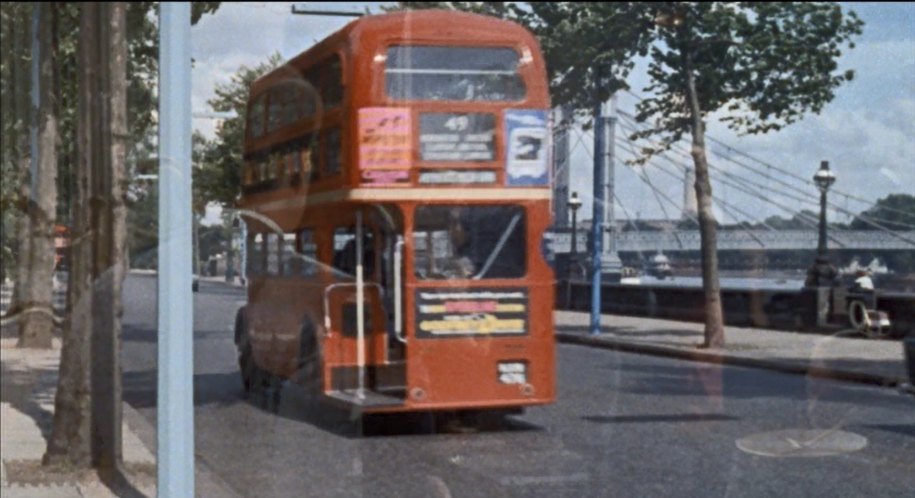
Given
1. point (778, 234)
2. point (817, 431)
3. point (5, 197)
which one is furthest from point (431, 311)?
point (5, 197)

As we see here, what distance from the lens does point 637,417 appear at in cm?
603

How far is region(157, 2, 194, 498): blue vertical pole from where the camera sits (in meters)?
4.29

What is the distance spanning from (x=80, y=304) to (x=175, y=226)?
1918 millimetres

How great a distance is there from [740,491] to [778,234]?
8.83 feet

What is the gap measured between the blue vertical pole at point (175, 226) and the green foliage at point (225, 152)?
0.14 metres

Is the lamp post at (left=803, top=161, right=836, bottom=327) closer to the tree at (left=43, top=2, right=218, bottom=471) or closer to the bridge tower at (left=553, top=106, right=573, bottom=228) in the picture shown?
the bridge tower at (left=553, top=106, right=573, bottom=228)

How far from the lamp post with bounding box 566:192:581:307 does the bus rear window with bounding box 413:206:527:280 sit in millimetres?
118

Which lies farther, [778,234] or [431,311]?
[431,311]

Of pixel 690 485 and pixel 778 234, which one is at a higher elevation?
pixel 778 234

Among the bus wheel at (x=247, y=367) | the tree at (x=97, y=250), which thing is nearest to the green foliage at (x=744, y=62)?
the tree at (x=97, y=250)

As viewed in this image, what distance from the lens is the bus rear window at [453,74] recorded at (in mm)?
3723

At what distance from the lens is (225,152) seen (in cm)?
451

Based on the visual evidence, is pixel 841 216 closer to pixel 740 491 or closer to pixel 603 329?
pixel 603 329

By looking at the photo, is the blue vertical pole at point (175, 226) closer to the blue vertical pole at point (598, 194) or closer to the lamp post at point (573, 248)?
the lamp post at point (573, 248)
